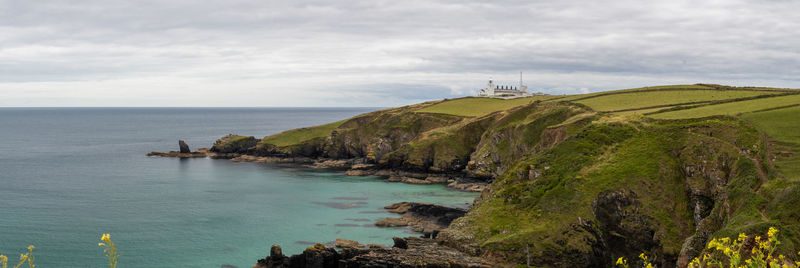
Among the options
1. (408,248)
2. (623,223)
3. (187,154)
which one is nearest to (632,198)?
(623,223)

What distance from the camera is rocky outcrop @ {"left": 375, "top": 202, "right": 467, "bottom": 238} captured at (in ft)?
232

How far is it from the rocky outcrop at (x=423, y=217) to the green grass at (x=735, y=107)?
38262mm

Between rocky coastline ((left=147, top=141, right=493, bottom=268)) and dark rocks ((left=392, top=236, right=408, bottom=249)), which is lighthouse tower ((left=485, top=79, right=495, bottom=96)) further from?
dark rocks ((left=392, top=236, right=408, bottom=249))

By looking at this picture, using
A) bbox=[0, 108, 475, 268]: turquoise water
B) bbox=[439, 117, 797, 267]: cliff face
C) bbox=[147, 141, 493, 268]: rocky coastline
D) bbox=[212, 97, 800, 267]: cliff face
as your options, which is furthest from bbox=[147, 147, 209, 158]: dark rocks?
bbox=[439, 117, 797, 267]: cliff face

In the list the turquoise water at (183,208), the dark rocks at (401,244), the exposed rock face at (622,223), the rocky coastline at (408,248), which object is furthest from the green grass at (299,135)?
the exposed rock face at (622,223)

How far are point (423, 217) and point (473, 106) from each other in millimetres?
90597

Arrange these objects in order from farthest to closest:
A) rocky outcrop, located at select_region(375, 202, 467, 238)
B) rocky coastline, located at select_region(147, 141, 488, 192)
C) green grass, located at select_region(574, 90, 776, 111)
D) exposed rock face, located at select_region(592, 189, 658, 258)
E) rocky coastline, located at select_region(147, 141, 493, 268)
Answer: green grass, located at select_region(574, 90, 776, 111), rocky coastline, located at select_region(147, 141, 488, 192), rocky outcrop, located at select_region(375, 202, 467, 238), exposed rock face, located at select_region(592, 189, 658, 258), rocky coastline, located at select_region(147, 141, 493, 268)

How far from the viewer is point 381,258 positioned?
51094mm

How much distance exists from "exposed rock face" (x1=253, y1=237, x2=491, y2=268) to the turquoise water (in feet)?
19.7

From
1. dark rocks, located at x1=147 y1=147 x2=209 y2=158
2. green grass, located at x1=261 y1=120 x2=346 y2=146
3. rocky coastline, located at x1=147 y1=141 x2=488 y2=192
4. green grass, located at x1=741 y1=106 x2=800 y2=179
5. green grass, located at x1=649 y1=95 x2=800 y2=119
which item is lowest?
rocky coastline, located at x1=147 y1=141 x2=488 y2=192

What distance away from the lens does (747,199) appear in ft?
140

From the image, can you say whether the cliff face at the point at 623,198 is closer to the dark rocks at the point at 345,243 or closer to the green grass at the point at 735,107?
the dark rocks at the point at 345,243

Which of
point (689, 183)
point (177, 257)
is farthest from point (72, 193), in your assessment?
point (689, 183)

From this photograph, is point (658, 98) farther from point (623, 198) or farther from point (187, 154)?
point (187, 154)
